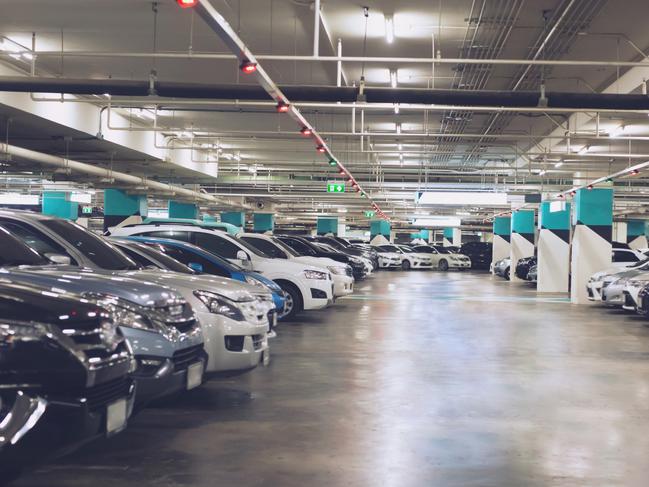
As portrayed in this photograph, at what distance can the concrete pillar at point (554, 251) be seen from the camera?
2430cm

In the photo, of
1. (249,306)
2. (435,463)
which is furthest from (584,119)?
(435,463)

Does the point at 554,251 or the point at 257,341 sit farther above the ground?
the point at 554,251

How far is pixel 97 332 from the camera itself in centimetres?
370

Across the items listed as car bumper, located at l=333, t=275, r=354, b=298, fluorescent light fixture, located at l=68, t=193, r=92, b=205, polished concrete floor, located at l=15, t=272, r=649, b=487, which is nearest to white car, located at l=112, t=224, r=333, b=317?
polished concrete floor, located at l=15, t=272, r=649, b=487

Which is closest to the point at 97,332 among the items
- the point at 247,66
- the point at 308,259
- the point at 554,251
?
the point at 247,66

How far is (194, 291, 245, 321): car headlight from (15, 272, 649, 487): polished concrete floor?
Answer: 781 millimetres

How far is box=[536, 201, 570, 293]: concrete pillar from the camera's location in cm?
2430

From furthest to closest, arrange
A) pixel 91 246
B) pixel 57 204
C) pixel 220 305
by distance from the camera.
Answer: pixel 57 204 < pixel 91 246 < pixel 220 305

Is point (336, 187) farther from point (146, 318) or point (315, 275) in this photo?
point (146, 318)

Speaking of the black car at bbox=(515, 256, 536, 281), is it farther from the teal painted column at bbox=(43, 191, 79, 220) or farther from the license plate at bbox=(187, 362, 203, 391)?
the license plate at bbox=(187, 362, 203, 391)

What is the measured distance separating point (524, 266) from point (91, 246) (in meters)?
22.8

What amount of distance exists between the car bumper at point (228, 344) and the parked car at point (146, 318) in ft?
1.73

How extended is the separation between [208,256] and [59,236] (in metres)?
3.48

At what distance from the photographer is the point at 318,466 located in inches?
188
